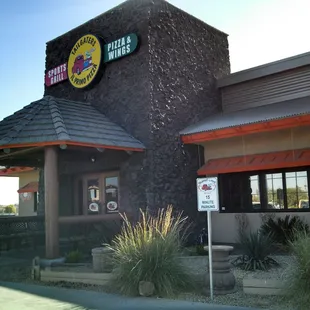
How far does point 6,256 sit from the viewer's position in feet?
40.0

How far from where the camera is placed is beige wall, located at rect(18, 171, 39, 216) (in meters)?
22.5

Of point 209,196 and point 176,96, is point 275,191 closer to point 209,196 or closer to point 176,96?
point 176,96

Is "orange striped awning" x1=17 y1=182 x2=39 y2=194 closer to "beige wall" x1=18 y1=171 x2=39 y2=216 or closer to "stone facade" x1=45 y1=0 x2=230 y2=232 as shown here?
"beige wall" x1=18 y1=171 x2=39 y2=216

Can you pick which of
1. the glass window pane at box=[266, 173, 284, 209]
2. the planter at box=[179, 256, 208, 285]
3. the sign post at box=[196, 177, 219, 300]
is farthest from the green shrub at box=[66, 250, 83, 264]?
the glass window pane at box=[266, 173, 284, 209]

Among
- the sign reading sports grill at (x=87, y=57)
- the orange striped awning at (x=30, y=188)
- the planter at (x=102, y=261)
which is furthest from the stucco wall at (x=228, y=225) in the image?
the orange striped awning at (x=30, y=188)

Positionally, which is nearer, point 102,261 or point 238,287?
point 238,287

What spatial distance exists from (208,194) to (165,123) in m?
5.95

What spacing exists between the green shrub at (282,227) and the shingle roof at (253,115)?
284 centimetres

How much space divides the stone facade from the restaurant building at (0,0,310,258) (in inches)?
1.4

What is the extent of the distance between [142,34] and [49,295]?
8375 mm

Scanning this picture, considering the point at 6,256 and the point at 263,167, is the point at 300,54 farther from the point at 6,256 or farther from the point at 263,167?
the point at 6,256

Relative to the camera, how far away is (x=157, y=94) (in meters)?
12.5

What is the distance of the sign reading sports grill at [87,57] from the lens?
13031mm

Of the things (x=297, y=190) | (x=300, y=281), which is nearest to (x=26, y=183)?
(x=297, y=190)
